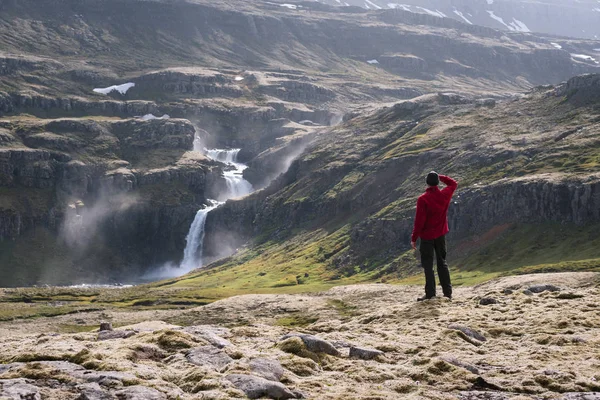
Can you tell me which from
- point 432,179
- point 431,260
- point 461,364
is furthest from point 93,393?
point 431,260

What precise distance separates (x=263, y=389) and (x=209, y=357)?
459cm

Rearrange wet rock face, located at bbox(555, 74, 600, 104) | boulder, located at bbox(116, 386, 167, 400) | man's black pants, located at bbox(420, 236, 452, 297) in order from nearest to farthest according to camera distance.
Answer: boulder, located at bbox(116, 386, 167, 400), man's black pants, located at bbox(420, 236, 452, 297), wet rock face, located at bbox(555, 74, 600, 104)

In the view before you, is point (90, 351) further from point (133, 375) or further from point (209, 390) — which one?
point (209, 390)

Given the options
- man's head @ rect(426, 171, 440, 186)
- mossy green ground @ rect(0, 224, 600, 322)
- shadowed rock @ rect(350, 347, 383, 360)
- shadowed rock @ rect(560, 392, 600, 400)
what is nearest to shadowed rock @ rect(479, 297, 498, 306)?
man's head @ rect(426, 171, 440, 186)

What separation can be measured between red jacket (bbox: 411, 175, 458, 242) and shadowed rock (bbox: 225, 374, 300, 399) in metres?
15.3

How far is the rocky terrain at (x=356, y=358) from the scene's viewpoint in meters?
20.0

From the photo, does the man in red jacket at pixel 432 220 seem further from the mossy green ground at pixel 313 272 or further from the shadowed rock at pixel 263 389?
the mossy green ground at pixel 313 272

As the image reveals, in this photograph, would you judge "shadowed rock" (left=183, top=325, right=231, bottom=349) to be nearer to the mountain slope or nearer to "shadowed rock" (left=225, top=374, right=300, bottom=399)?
"shadowed rock" (left=225, top=374, right=300, bottom=399)

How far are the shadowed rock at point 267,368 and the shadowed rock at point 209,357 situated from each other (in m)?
1.17

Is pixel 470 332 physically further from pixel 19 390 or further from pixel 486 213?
pixel 486 213

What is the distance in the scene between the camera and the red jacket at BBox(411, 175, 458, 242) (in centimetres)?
3391

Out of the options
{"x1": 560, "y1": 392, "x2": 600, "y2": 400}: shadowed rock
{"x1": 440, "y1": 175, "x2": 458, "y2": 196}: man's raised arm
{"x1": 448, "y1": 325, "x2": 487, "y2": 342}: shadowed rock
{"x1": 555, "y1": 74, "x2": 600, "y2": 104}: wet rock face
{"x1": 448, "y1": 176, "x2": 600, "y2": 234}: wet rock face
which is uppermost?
{"x1": 555, "y1": 74, "x2": 600, "y2": 104}: wet rock face

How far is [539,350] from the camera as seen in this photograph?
82.4 feet

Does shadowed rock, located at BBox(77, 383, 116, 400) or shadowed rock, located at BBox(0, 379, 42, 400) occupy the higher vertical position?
shadowed rock, located at BBox(0, 379, 42, 400)
